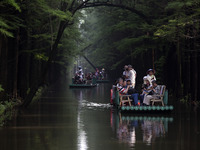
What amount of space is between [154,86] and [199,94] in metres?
3.90

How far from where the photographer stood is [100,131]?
47.4ft

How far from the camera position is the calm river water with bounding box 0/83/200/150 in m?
11.6

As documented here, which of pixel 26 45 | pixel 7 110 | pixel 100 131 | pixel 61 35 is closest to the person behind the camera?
pixel 100 131

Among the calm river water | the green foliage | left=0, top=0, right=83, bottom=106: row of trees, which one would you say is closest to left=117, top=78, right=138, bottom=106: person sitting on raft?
the calm river water

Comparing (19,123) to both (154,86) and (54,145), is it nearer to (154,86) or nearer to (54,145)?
(54,145)

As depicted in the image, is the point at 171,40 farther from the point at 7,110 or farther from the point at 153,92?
the point at 7,110

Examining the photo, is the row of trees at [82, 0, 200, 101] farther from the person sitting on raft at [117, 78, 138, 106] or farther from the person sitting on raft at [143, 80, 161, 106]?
the person sitting on raft at [117, 78, 138, 106]

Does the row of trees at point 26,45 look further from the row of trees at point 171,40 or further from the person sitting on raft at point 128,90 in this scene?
the row of trees at point 171,40

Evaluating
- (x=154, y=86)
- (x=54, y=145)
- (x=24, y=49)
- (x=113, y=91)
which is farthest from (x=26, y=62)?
(x=54, y=145)

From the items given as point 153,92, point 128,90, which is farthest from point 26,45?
point 153,92

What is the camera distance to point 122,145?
1157 centimetres

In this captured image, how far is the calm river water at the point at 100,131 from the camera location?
11.6 m

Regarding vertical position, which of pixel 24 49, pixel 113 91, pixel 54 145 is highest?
pixel 24 49

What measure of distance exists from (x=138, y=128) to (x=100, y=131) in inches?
56.9
